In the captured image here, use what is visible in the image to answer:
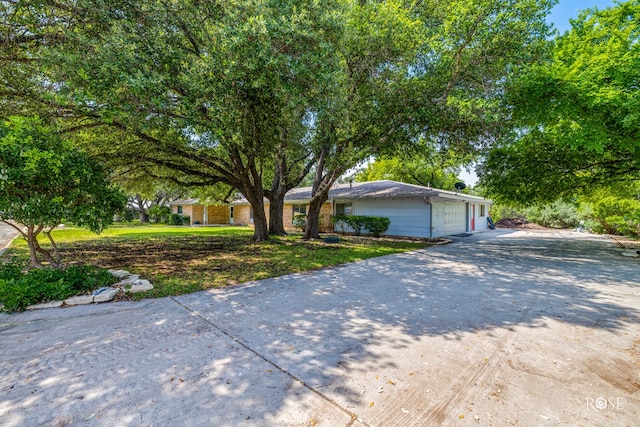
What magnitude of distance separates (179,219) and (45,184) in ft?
83.6

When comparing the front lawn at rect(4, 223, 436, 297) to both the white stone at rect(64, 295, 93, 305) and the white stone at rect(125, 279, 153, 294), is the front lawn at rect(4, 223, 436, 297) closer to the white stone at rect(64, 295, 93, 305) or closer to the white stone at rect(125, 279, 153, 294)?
the white stone at rect(125, 279, 153, 294)

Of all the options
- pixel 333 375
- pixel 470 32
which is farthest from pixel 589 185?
pixel 333 375

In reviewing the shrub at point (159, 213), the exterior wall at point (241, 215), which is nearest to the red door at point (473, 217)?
the exterior wall at point (241, 215)

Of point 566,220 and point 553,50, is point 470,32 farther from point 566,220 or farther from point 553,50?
point 566,220

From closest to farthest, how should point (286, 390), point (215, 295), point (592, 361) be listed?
point (286, 390) < point (592, 361) < point (215, 295)

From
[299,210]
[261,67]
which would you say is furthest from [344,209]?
[261,67]

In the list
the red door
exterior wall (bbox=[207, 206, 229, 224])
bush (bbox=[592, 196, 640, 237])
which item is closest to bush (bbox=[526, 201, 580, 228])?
bush (bbox=[592, 196, 640, 237])

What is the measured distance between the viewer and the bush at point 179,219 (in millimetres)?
28553

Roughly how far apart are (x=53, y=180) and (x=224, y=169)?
22.7ft

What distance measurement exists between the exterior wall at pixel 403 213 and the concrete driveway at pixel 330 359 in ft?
31.6

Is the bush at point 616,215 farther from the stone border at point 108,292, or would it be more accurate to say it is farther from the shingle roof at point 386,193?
the stone border at point 108,292

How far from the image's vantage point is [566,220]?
22625mm

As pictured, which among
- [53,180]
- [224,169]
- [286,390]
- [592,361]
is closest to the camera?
[286,390]

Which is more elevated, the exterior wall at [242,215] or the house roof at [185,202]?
the house roof at [185,202]
